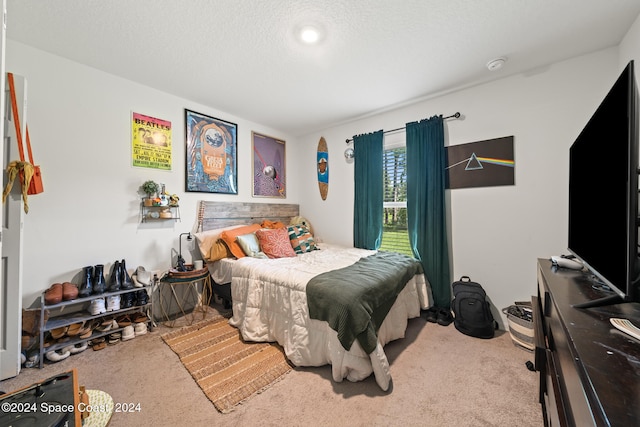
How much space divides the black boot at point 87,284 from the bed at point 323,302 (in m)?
0.91

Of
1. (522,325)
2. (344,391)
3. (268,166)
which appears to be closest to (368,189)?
(268,166)

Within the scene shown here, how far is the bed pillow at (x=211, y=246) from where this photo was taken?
8.66 ft

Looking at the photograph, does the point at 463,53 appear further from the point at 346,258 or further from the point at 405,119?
the point at 346,258

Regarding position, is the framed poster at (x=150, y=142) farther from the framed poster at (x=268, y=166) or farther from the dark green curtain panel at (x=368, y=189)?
the dark green curtain panel at (x=368, y=189)

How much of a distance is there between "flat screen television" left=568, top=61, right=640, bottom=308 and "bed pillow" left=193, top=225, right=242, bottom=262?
2.74m

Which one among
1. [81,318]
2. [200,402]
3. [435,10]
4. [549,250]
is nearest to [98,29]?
[81,318]

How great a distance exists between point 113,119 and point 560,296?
345 cm

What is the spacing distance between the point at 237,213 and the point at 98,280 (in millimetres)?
1523

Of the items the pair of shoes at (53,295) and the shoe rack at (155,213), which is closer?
the pair of shoes at (53,295)

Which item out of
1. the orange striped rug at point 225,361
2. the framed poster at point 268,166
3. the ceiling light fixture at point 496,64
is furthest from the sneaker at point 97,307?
the ceiling light fixture at point 496,64

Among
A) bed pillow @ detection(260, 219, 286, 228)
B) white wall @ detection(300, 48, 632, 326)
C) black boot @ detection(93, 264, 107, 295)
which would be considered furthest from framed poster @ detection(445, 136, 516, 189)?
black boot @ detection(93, 264, 107, 295)

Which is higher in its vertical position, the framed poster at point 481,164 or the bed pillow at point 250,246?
the framed poster at point 481,164

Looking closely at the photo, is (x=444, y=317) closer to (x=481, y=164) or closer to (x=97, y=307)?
(x=481, y=164)

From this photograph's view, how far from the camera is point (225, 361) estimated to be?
1794 millimetres
